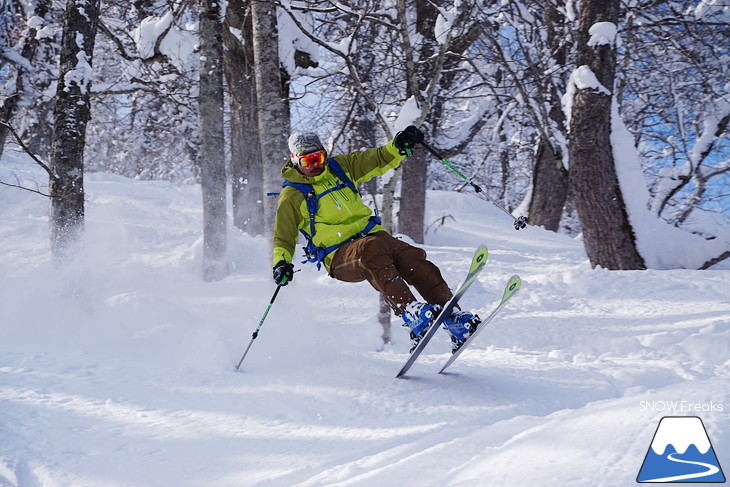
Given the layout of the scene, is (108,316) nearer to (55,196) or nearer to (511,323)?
(55,196)

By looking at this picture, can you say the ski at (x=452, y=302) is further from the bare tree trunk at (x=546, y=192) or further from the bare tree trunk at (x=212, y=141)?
the bare tree trunk at (x=546, y=192)

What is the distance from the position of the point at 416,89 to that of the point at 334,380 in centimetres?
295

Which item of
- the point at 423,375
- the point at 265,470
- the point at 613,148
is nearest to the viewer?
the point at 265,470

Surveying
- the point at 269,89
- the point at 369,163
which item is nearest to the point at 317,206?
the point at 369,163

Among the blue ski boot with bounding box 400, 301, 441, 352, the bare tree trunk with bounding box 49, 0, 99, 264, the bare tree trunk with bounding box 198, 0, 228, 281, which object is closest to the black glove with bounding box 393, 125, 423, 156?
the blue ski boot with bounding box 400, 301, 441, 352

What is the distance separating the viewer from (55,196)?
6.02m

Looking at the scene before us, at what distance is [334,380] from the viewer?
398 centimetres

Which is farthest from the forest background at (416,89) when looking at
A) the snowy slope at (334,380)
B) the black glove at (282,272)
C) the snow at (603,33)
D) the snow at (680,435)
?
the snow at (680,435)

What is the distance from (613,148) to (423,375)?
3523mm

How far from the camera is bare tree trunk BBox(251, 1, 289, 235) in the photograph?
5.86 m

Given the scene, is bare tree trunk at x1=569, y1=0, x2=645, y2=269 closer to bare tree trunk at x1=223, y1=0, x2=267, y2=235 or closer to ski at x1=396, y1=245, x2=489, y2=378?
ski at x1=396, y1=245, x2=489, y2=378

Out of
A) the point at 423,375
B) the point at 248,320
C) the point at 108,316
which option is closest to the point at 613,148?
the point at 423,375

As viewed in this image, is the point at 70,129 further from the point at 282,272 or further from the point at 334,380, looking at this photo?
the point at 334,380

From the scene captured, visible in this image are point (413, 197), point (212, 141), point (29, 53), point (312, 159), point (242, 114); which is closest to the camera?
point (312, 159)
